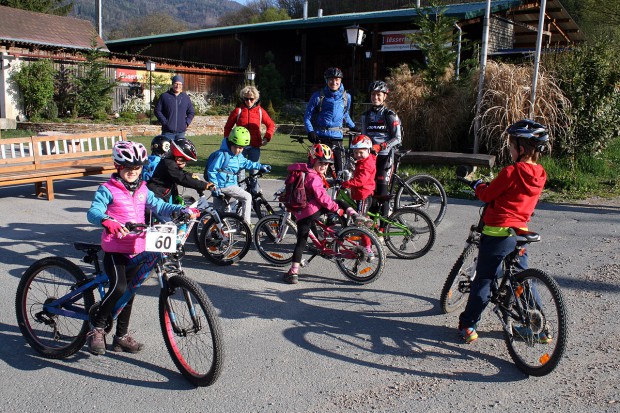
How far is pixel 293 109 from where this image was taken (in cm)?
3130

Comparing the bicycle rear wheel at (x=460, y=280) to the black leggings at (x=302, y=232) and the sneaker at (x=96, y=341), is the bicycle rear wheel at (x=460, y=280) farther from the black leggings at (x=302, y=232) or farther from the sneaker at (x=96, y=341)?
the sneaker at (x=96, y=341)

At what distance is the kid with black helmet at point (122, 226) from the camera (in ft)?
13.7

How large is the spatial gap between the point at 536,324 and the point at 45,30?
105ft

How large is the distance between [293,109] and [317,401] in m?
28.2

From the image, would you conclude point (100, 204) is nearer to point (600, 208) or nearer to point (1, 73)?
point (600, 208)

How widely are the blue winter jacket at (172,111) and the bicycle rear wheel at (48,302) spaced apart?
5589mm

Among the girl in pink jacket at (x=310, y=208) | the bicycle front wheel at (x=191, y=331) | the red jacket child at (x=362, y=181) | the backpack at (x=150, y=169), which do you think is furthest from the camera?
the backpack at (x=150, y=169)

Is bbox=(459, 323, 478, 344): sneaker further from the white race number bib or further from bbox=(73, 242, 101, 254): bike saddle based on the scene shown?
bbox=(73, 242, 101, 254): bike saddle

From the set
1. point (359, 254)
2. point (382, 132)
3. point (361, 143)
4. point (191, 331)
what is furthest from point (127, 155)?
point (382, 132)

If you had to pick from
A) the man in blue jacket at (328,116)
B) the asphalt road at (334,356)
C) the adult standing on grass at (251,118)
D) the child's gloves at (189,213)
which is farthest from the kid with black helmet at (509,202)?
the adult standing on grass at (251,118)

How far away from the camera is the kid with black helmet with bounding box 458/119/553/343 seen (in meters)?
4.32

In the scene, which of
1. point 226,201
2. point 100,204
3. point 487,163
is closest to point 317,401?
point 100,204

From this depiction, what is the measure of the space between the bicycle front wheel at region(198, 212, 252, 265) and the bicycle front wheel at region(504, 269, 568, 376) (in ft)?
10.8

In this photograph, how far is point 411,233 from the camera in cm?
702
